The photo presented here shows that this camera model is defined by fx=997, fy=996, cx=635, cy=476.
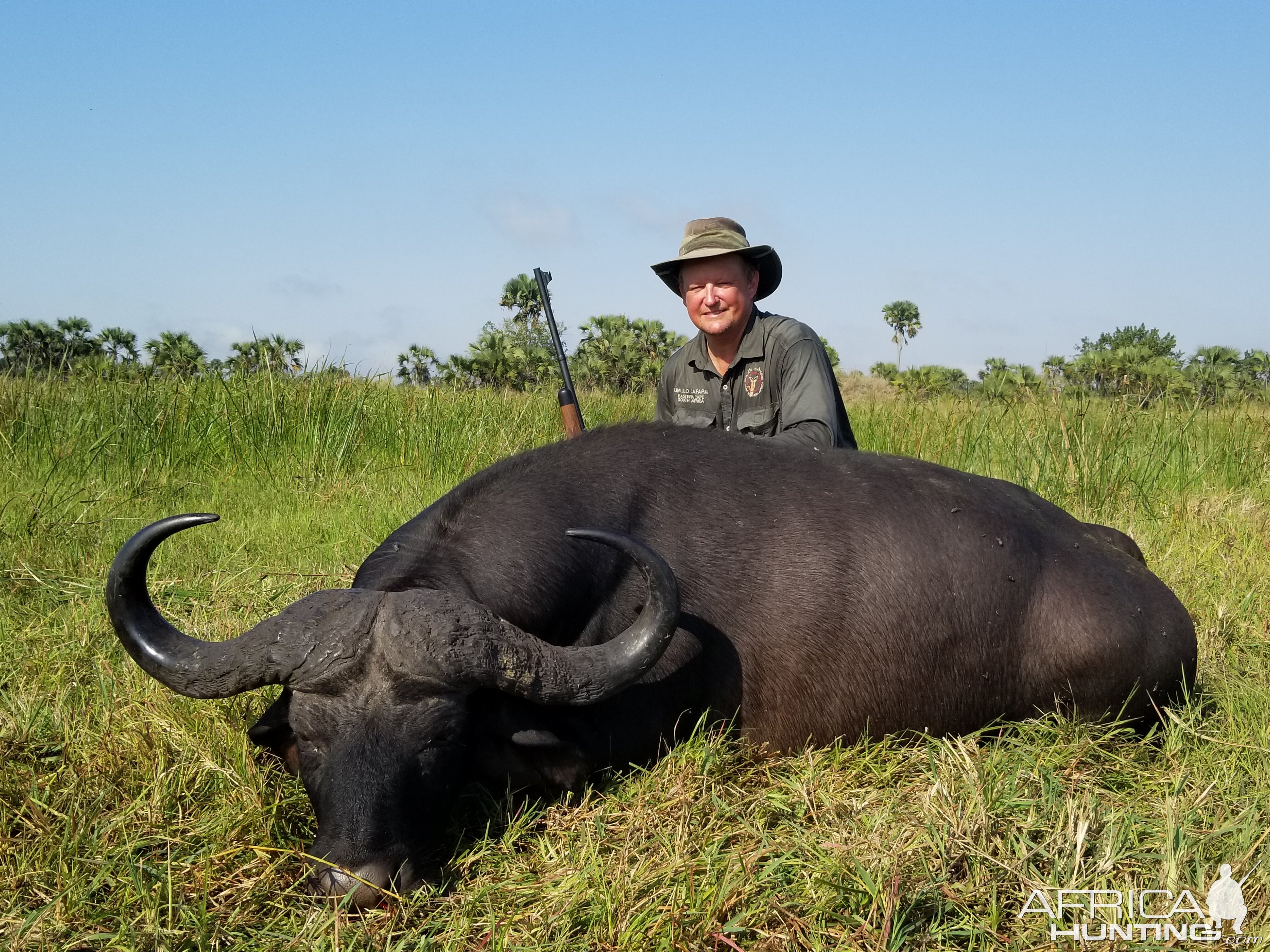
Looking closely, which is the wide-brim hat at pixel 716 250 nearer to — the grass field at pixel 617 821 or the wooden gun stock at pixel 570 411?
the wooden gun stock at pixel 570 411

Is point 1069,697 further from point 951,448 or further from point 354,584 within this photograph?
point 951,448

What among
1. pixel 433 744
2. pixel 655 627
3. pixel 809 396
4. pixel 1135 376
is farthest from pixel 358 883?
pixel 1135 376

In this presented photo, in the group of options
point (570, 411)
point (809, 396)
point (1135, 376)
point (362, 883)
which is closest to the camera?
point (362, 883)

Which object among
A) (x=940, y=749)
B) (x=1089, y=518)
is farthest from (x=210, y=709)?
(x=1089, y=518)

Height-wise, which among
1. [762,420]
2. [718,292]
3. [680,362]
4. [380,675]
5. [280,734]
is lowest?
[280,734]

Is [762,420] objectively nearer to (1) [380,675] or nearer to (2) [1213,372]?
(1) [380,675]

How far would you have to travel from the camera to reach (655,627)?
2928mm

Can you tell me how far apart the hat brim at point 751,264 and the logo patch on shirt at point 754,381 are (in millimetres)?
510

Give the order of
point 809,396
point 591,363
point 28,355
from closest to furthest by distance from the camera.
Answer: point 809,396 → point 28,355 → point 591,363

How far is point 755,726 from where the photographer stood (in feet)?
11.6

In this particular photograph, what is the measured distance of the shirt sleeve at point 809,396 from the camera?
16.0 ft

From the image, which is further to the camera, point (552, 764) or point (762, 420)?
point (762, 420)

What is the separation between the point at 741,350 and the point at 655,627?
2.88 metres

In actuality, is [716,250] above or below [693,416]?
above
